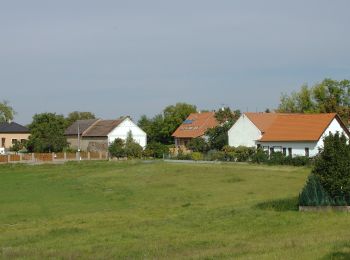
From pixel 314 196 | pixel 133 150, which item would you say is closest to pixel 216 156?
pixel 133 150

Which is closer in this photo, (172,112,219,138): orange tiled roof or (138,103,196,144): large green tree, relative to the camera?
(172,112,219,138): orange tiled roof

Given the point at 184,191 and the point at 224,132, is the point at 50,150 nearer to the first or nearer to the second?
the point at 224,132

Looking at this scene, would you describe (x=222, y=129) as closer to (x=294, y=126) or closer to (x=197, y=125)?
(x=197, y=125)

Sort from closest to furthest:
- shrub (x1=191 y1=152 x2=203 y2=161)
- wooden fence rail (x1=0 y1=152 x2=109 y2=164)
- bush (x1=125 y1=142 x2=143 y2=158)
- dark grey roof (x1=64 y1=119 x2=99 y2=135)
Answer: shrub (x1=191 y1=152 x2=203 y2=161) < wooden fence rail (x1=0 y1=152 x2=109 y2=164) < bush (x1=125 y1=142 x2=143 y2=158) < dark grey roof (x1=64 y1=119 x2=99 y2=135)

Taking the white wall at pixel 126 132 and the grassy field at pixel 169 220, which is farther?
the white wall at pixel 126 132

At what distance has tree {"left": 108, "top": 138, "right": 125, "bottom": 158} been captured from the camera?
90088mm

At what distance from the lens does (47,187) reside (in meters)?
44.9

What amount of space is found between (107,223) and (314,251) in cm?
1239

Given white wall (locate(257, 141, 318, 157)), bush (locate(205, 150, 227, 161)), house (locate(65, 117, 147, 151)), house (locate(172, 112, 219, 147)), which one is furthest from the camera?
house (locate(65, 117, 147, 151))

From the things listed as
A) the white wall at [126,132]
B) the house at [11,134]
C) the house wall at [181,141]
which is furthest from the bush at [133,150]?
the house at [11,134]

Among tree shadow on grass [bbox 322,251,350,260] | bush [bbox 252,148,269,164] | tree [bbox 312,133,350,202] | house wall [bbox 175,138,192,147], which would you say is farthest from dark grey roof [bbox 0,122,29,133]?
tree shadow on grass [bbox 322,251,350,260]

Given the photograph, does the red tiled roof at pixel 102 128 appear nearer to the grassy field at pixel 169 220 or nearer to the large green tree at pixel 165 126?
the large green tree at pixel 165 126

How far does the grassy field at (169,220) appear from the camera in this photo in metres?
14.4

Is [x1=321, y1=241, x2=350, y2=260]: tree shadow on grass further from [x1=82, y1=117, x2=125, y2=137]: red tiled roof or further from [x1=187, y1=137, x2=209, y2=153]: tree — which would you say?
[x1=82, y1=117, x2=125, y2=137]: red tiled roof
